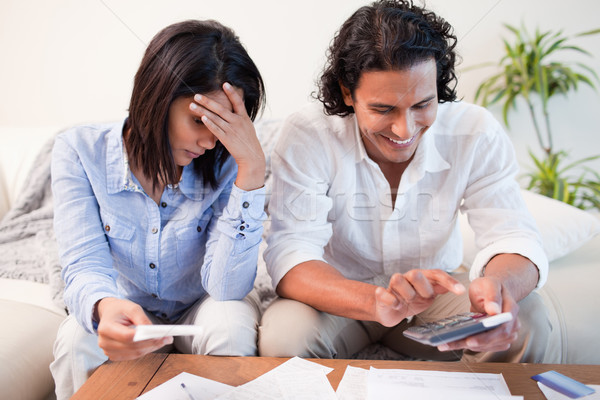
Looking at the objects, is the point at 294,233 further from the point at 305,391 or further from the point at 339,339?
the point at 305,391

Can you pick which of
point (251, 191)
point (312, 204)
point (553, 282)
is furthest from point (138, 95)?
point (553, 282)

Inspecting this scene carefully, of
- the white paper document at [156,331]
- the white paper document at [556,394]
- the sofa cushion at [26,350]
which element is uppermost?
the white paper document at [156,331]

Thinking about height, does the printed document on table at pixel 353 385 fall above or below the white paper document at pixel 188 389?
above

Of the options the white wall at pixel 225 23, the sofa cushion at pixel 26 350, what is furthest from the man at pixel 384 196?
the white wall at pixel 225 23

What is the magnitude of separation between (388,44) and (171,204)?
0.55 metres

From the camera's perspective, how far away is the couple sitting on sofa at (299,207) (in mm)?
905

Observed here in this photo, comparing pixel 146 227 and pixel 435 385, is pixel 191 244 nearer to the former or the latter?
pixel 146 227

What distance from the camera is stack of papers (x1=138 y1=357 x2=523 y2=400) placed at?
0.73 meters

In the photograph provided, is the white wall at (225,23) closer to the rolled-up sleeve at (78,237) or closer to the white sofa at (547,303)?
the white sofa at (547,303)

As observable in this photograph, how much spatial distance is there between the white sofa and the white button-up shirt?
0.23 m

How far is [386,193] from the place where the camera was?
1134mm

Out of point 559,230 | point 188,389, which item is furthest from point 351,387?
point 559,230

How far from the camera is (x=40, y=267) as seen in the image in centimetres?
144

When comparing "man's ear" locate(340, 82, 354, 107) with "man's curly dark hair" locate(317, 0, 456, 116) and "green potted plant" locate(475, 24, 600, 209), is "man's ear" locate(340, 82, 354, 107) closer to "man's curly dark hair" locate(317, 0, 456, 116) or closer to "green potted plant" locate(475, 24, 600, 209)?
"man's curly dark hair" locate(317, 0, 456, 116)
